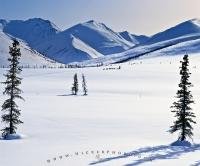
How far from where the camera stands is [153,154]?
1526 inches

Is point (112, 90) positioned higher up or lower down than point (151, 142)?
higher up

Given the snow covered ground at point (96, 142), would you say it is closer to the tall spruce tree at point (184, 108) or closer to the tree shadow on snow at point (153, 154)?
the tree shadow on snow at point (153, 154)

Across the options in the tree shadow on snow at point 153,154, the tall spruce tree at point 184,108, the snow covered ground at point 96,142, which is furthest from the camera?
the tall spruce tree at point 184,108

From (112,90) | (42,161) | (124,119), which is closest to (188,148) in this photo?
(42,161)

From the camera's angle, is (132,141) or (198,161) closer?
(198,161)

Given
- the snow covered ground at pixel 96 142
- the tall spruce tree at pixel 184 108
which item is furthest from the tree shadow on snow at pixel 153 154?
the tall spruce tree at pixel 184 108

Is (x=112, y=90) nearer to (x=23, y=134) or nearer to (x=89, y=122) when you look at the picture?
(x=89, y=122)

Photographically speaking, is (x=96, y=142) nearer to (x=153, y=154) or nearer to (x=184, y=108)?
(x=153, y=154)

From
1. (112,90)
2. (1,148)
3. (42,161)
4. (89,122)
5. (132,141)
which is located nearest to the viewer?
(42,161)

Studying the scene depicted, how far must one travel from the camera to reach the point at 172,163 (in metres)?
34.6

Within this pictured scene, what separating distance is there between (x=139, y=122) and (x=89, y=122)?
827 cm

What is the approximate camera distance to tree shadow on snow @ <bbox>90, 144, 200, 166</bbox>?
35.5 meters

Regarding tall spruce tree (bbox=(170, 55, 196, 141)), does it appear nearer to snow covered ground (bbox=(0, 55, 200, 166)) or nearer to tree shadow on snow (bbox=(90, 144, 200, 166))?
snow covered ground (bbox=(0, 55, 200, 166))

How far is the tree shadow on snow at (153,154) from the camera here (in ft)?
116
